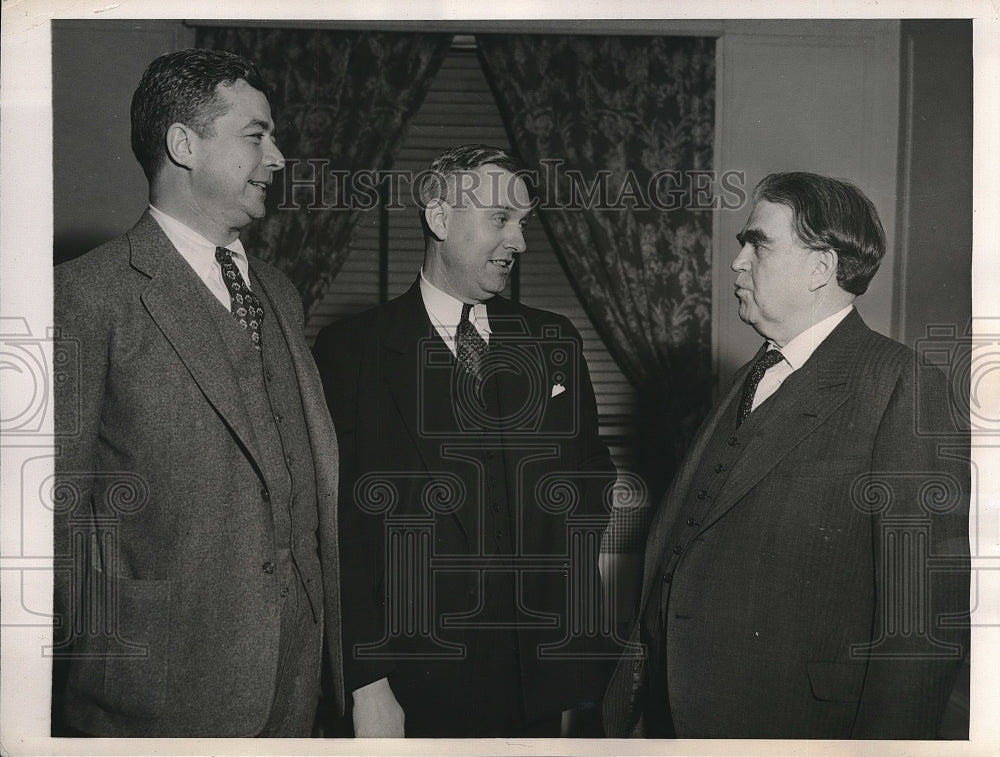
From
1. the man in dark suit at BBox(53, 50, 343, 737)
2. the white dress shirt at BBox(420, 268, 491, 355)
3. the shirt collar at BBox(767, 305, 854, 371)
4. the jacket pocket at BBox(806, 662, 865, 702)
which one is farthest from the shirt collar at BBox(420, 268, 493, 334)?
the jacket pocket at BBox(806, 662, 865, 702)

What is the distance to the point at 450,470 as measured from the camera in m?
2.49

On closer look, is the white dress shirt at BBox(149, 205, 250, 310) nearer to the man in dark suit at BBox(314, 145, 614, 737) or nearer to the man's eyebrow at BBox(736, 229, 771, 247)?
the man in dark suit at BBox(314, 145, 614, 737)

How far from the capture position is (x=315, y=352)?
249 cm

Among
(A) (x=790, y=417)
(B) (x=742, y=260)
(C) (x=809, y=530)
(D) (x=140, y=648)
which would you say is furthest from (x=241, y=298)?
(C) (x=809, y=530)

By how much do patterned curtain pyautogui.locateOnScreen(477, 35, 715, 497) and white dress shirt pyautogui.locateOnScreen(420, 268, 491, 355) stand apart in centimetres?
26

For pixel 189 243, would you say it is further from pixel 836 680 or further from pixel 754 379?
pixel 836 680

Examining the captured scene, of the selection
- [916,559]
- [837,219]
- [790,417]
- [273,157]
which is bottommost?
[916,559]

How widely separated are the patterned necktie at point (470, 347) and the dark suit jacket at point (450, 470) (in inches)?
1.2

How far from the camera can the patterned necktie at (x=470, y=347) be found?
2.52 metres

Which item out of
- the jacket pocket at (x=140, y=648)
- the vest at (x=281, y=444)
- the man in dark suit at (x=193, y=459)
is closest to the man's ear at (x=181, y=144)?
the man in dark suit at (x=193, y=459)

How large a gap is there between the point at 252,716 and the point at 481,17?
1.84 metres

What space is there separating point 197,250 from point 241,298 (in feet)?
0.51

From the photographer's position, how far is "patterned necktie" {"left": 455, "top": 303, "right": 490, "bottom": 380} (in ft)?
8.25

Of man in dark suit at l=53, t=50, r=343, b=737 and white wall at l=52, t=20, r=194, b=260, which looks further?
white wall at l=52, t=20, r=194, b=260
